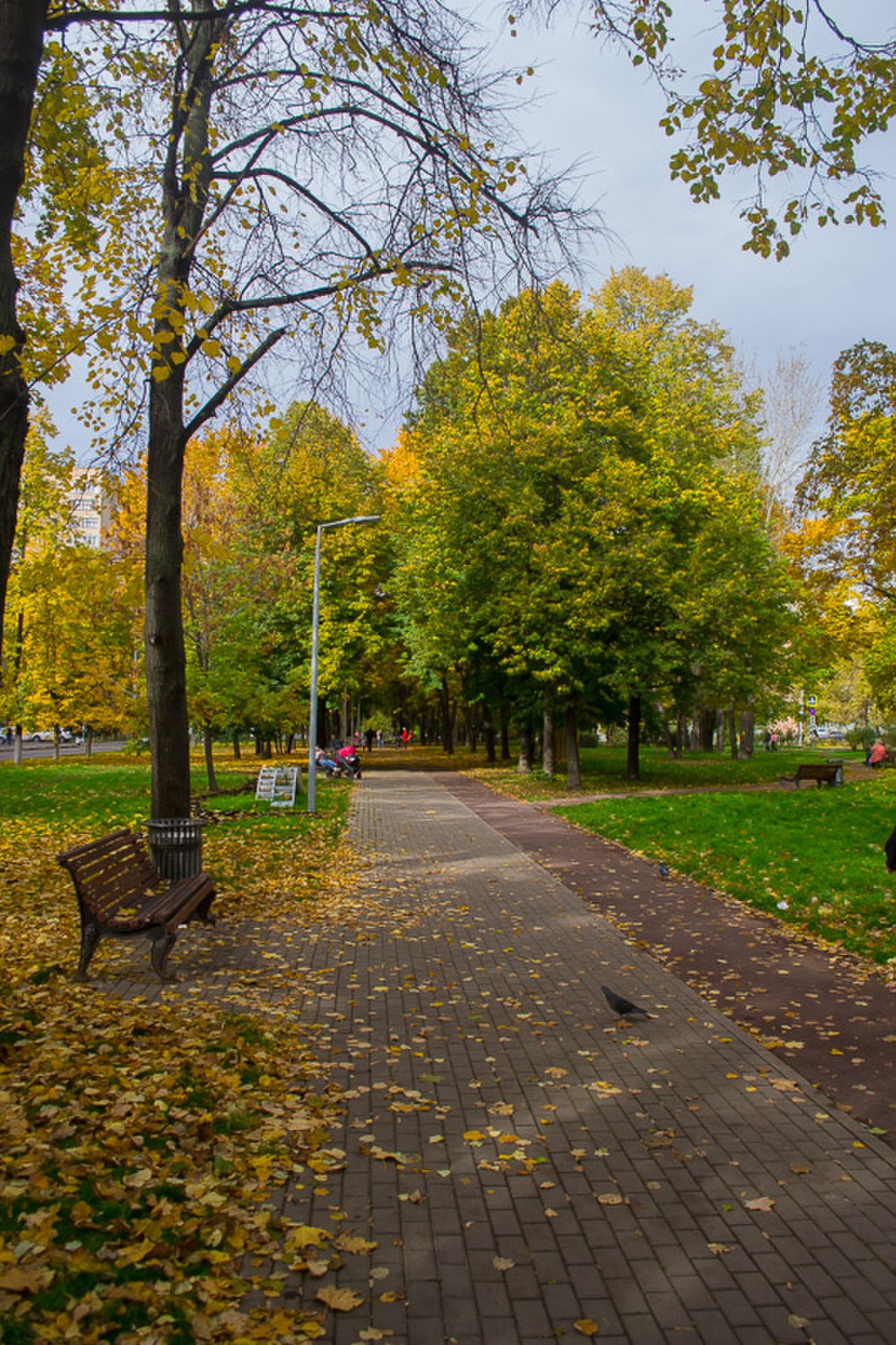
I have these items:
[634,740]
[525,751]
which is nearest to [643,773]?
[634,740]

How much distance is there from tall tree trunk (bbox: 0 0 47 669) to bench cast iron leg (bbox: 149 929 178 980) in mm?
2815

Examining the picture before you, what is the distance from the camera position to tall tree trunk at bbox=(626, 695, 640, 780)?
92.6 ft

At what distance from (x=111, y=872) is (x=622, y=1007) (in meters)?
3.82

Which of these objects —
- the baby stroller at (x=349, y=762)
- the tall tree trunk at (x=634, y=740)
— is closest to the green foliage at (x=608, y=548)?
the tall tree trunk at (x=634, y=740)

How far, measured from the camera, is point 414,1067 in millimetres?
5242

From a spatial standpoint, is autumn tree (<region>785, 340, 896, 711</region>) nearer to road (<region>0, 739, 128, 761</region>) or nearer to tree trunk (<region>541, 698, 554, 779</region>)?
tree trunk (<region>541, 698, 554, 779</region>)

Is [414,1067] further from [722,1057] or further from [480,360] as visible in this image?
[480,360]

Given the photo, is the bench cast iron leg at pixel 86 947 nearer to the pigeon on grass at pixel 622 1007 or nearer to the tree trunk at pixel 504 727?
the pigeon on grass at pixel 622 1007

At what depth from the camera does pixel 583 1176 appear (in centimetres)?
400

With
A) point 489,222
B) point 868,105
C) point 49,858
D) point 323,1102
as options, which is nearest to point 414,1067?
point 323,1102

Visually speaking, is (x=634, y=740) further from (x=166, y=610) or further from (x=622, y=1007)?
(x=622, y=1007)

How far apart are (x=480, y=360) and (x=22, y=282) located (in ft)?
17.6

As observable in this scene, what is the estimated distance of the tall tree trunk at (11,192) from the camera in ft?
15.4

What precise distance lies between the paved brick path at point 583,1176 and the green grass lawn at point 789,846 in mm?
2611
